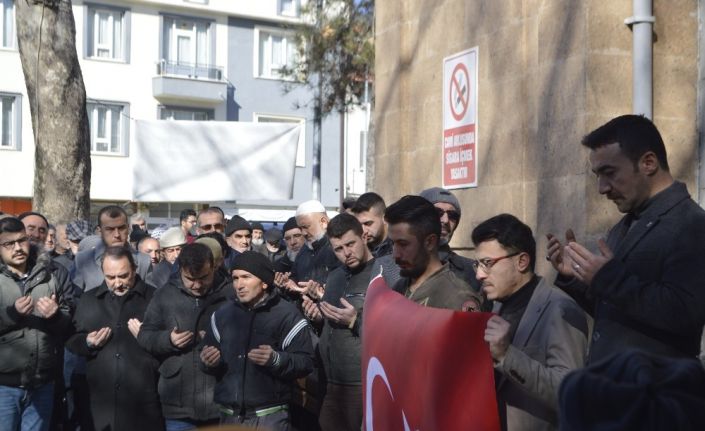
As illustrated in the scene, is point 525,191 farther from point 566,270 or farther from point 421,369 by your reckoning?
point 421,369

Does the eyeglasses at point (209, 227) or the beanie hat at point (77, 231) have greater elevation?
the eyeglasses at point (209, 227)

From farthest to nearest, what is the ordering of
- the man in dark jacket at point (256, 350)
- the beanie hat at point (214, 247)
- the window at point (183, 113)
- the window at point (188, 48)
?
the window at point (188, 48)
the window at point (183, 113)
the beanie hat at point (214, 247)
the man in dark jacket at point (256, 350)

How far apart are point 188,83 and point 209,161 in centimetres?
2678

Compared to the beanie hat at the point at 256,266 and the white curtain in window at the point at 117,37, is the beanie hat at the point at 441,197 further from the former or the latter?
the white curtain in window at the point at 117,37

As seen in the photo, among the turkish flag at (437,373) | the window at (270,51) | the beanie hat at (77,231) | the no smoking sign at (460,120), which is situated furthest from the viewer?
the window at (270,51)

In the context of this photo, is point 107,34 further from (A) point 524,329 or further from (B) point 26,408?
(A) point 524,329

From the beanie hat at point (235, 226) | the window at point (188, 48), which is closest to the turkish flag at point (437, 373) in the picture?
the beanie hat at point (235, 226)

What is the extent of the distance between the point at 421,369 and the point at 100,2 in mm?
36744

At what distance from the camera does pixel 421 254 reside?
500cm

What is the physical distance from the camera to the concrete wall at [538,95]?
22.5ft

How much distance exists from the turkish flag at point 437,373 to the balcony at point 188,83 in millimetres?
36089

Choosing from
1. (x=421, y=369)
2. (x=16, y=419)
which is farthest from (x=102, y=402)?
(x=421, y=369)

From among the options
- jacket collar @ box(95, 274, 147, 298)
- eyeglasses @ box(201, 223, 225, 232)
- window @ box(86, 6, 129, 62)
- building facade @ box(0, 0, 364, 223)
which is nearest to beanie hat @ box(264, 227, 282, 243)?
eyeglasses @ box(201, 223, 225, 232)

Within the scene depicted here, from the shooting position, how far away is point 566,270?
410 centimetres
